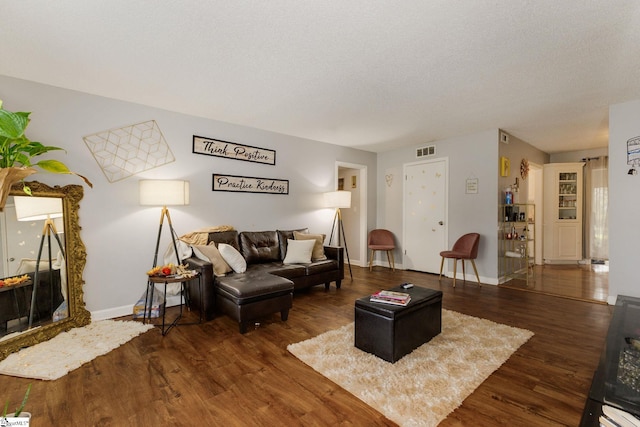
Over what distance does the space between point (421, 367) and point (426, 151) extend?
425 cm

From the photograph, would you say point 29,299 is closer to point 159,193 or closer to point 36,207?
point 36,207

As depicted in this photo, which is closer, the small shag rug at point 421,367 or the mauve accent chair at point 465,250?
the small shag rug at point 421,367

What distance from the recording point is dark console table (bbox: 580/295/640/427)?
1.23 m

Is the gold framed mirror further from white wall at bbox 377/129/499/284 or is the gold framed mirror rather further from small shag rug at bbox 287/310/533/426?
white wall at bbox 377/129/499/284

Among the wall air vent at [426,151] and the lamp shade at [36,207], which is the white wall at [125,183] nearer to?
the lamp shade at [36,207]

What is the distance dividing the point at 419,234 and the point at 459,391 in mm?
4002

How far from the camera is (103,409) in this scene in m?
1.79

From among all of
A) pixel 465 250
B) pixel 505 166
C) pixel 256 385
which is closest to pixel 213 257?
pixel 256 385

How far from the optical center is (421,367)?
7.22 ft

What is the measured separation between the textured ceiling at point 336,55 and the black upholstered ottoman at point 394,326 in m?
2.03

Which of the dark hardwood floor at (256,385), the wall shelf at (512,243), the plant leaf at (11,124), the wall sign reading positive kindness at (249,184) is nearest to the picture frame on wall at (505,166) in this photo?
the wall shelf at (512,243)

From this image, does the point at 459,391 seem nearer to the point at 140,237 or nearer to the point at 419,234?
the point at 140,237

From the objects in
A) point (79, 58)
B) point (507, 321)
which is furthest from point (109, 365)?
point (507, 321)

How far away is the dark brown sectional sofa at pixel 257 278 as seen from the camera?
9.57 ft
